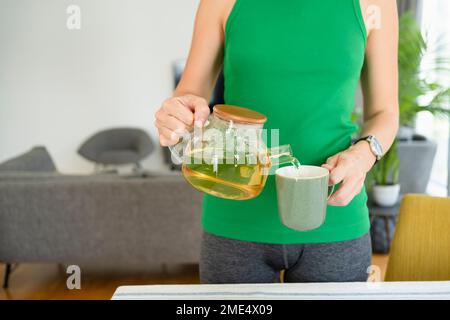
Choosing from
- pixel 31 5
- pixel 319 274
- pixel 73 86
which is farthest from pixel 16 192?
pixel 319 274

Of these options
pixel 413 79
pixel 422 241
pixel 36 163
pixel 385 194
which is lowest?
pixel 385 194

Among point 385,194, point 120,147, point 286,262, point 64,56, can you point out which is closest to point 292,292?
point 286,262

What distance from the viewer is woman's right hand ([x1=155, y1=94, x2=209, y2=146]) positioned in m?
0.50

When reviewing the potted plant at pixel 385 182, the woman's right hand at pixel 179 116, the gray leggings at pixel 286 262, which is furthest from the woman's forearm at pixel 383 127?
the potted plant at pixel 385 182

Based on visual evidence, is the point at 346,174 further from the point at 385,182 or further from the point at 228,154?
the point at 385,182

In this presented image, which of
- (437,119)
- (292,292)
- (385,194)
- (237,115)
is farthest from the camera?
(437,119)

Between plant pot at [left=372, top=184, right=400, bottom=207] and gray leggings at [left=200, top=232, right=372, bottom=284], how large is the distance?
1489 millimetres

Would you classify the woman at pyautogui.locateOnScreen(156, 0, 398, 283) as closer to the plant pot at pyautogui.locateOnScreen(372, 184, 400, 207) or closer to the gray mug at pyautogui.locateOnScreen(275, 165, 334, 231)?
the gray mug at pyautogui.locateOnScreen(275, 165, 334, 231)

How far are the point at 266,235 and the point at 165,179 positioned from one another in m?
1.16

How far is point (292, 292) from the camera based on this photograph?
572mm

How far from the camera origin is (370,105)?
65 cm

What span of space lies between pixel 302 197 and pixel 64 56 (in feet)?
4.19

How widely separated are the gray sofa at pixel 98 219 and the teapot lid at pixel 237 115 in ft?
4.21

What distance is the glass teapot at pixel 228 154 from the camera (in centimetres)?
47
